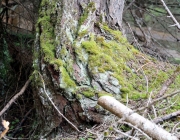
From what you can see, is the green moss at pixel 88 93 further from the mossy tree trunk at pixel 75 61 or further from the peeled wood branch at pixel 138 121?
the peeled wood branch at pixel 138 121

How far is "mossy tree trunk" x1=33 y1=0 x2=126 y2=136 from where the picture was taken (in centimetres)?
303

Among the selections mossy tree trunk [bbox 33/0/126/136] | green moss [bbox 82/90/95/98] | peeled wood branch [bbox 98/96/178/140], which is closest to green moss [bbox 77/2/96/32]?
mossy tree trunk [bbox 33/0/126/136]

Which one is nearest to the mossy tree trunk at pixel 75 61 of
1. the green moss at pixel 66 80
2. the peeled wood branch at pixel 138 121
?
the green moss at pixel 66 80

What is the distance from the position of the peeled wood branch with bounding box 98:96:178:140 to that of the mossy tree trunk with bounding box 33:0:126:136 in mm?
477

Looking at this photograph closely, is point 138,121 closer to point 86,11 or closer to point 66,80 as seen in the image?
point 66,80

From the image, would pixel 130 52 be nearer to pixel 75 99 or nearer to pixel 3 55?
pixel 75 99

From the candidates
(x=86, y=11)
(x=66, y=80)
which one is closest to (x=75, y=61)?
(x=66, y=80)

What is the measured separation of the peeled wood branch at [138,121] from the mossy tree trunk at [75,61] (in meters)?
0.48

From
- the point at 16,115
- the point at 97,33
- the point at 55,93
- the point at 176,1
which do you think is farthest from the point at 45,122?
the point at 176,1

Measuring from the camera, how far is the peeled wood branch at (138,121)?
2090mm

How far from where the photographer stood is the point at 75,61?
10.6 feet

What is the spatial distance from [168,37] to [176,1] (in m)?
4.01

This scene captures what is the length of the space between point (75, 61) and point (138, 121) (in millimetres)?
1181

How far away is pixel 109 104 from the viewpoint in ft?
8.13
